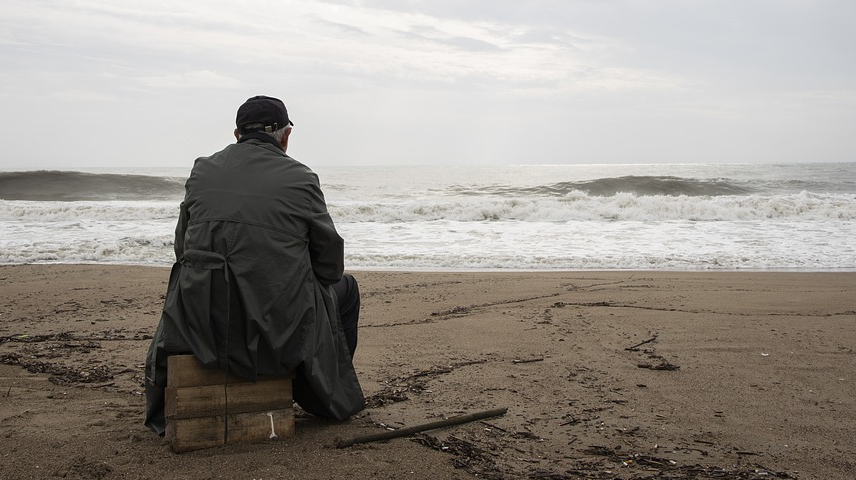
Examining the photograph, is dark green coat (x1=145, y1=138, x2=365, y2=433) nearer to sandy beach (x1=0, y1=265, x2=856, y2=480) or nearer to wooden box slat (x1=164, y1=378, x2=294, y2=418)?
wooden box slat (x1=164, y1=378, x2=294, y2=418)

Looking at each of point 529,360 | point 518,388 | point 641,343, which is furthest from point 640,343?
point 518,388

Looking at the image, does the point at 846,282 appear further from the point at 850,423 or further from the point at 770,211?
the point at 770,211

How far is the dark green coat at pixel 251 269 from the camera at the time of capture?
2.74 metres

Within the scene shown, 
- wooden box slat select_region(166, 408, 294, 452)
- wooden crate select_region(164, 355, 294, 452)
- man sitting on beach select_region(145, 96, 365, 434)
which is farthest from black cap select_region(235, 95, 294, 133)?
wooden box slat select_region(166, 408, 294, 452)

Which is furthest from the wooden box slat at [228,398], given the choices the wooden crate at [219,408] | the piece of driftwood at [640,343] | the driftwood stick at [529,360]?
the piece of driftwood at [640,343]

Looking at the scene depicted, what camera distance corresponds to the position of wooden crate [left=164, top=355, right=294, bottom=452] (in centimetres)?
278

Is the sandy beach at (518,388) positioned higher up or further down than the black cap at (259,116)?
further down

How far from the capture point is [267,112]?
9.88 feet

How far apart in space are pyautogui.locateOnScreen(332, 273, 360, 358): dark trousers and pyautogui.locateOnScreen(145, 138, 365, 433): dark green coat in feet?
1.05

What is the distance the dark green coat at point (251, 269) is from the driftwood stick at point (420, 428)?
0.92ft

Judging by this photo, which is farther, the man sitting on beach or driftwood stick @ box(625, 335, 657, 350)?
driftwood stick @ box(625, 335, 657, 350)

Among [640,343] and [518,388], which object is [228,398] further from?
[640,343]

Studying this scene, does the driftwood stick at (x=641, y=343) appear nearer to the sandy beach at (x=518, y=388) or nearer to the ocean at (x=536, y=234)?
the sandy beach at (x=518, y=388)

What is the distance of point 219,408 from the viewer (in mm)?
2863
